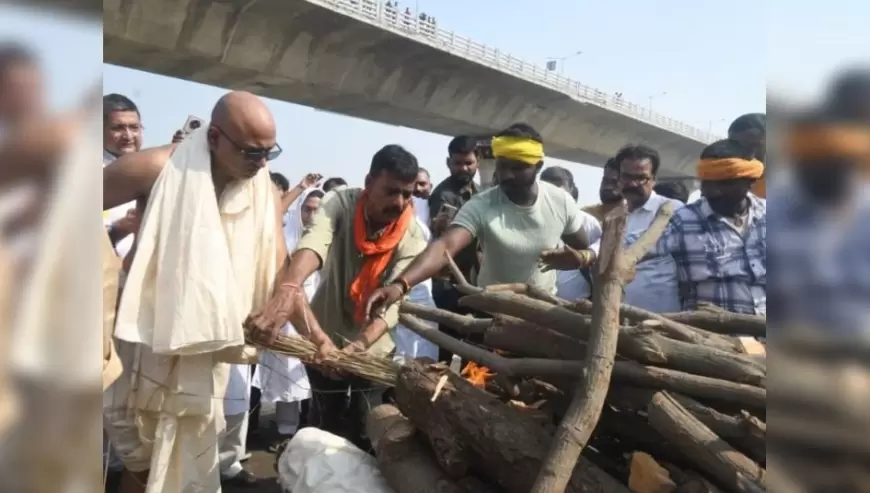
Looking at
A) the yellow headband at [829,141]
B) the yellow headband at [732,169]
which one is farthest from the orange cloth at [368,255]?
the yellow headband at [829,141]

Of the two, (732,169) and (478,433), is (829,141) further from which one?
(732,169)

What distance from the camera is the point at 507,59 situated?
20.3 meters

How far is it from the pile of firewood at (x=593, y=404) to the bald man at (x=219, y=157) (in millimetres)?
904

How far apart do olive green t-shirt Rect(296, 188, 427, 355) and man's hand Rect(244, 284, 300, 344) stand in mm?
458

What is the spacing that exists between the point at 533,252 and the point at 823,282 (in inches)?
107

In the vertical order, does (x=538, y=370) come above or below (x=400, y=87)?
below

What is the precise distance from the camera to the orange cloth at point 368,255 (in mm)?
3270

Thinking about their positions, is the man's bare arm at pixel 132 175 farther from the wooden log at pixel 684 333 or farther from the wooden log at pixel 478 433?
the wooden log at pixel 684 333

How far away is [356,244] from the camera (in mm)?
3271

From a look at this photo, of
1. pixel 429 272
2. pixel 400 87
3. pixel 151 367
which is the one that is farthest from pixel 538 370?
pixel 400 87

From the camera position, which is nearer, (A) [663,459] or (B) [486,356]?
(A) [663,459]

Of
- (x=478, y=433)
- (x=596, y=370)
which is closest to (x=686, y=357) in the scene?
(x=596, y=370)

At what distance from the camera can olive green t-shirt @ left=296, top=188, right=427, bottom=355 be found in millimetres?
3291

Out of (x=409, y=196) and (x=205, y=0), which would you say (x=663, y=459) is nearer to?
(x=409, y=196)
